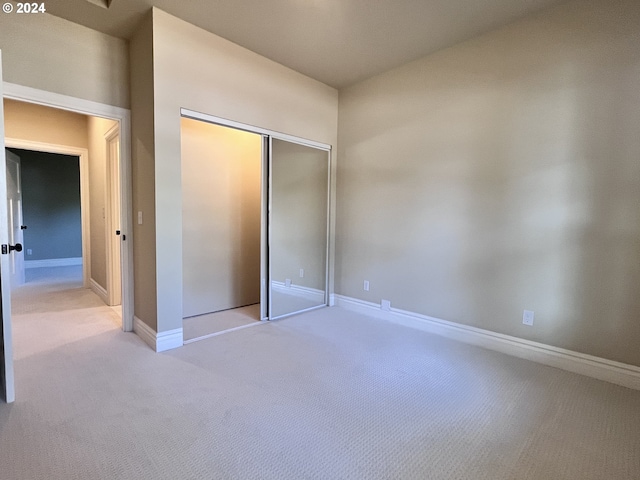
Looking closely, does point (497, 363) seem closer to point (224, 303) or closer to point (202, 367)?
point (202, 367)

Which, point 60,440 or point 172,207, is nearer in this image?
point 60,440

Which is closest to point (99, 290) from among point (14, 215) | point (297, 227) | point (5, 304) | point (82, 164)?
point (82, 164)

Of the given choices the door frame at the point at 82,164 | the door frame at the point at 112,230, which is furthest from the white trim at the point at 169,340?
the door frame at the point at 82,164

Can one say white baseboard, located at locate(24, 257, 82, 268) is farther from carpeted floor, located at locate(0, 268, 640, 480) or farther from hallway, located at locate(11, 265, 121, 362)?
carpeted floor, located at locate(0, 268, 640, 480)

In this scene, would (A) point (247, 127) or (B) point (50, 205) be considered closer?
(A) point (247, 127)

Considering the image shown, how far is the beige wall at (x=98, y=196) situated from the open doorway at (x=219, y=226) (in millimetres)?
1274

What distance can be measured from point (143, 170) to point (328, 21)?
6.73 feet

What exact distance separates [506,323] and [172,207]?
3.10m

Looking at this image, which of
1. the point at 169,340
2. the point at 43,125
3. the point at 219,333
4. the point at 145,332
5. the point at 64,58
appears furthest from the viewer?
the point at 43,125

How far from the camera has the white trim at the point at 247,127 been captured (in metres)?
2.80

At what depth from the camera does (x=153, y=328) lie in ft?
9.02

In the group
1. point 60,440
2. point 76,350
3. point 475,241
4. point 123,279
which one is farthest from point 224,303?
point 475,241

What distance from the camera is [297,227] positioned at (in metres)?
3.91

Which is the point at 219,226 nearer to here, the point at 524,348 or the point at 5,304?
the point at 5,304
